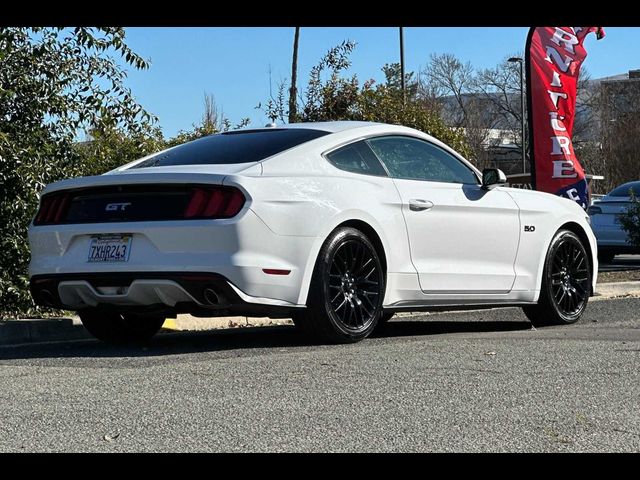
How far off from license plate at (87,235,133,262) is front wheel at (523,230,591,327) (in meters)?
3.57

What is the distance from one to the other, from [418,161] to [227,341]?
74.8 inches

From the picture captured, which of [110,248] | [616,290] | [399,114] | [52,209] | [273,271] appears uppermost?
[399,114]

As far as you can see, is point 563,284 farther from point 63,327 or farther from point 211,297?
point 63,327

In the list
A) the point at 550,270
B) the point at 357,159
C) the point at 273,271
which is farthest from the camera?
the point at 550,270

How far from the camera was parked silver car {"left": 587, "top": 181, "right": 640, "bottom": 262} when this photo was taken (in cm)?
1875

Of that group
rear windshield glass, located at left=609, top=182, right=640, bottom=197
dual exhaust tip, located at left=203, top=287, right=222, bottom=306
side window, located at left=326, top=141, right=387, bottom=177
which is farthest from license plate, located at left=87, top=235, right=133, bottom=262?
rear windshield glass, located at left=609, top=182, right=640, bottom=197

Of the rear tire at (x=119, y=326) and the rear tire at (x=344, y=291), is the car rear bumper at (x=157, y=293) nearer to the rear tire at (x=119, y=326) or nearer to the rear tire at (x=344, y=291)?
the rear tire at (x=344, y=291)

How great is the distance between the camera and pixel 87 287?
7.54m

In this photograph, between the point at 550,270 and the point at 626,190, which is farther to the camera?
the point at 626,190

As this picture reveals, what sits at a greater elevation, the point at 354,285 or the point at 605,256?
the point at 354,285

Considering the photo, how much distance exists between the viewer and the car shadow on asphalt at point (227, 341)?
300 inches

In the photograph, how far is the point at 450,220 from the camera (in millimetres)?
8625

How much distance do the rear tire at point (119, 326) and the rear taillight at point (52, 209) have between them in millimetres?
699

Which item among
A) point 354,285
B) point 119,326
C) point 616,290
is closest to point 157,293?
point 119,326
